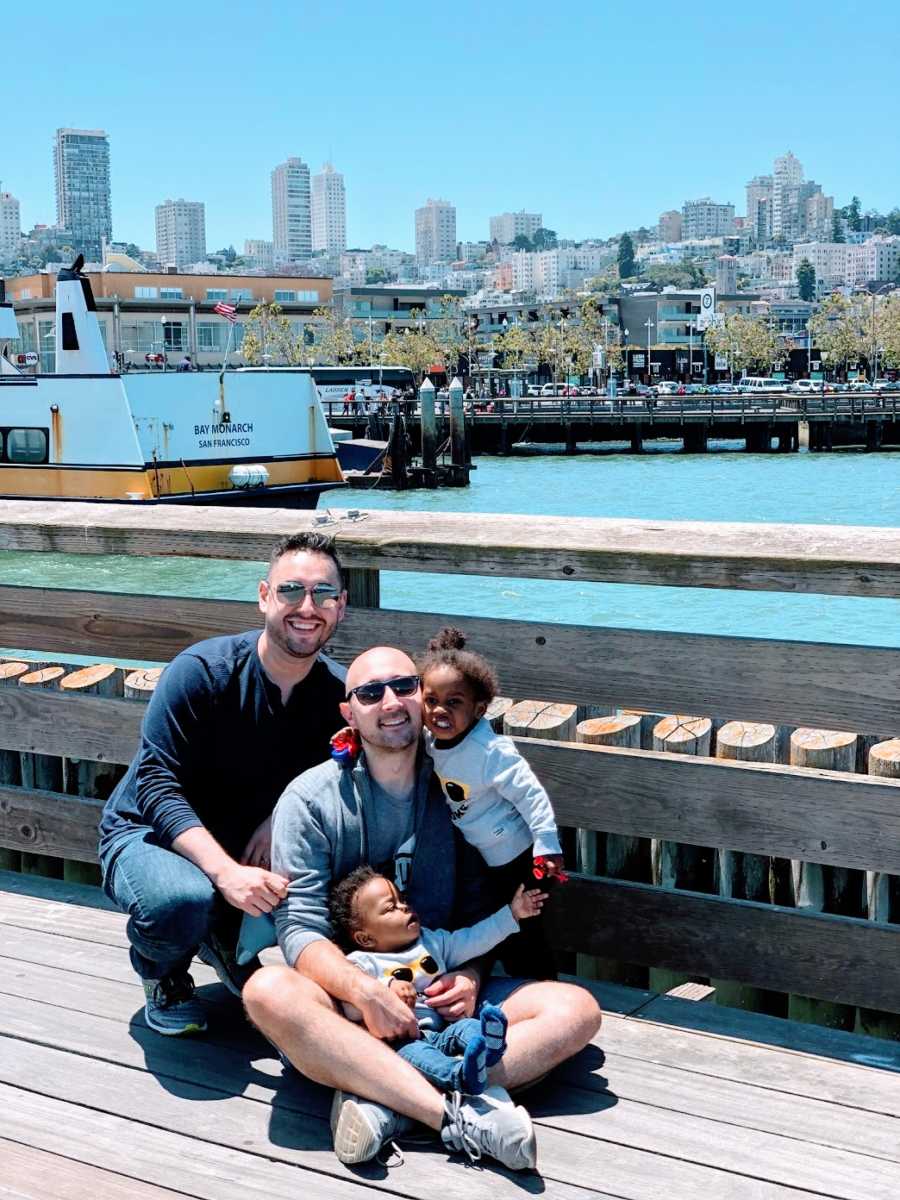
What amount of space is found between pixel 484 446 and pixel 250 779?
66652 mm

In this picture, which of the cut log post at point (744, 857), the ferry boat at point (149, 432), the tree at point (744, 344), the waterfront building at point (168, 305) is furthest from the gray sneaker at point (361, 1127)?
the tree at point (744, 344)

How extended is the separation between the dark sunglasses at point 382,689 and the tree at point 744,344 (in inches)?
4521

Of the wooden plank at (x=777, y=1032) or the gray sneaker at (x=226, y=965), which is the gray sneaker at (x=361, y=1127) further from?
the wooden plank at (x=777, y=1032)

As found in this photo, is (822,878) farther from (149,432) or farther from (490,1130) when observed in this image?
(149,432)

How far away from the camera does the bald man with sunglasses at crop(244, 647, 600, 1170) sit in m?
2.87

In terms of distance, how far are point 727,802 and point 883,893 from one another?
0.42 metres

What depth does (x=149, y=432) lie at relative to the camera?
28.6 m

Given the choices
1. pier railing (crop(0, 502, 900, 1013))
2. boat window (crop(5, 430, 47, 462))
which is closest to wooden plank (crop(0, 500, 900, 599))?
pier railing (crop(0, 502, 900, 1013))

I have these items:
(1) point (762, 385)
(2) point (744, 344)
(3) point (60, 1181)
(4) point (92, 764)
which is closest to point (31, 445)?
(4) point (92, 764)

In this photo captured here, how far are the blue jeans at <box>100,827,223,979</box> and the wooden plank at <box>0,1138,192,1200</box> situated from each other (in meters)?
0.56

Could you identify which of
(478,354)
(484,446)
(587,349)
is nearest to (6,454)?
(484,446)

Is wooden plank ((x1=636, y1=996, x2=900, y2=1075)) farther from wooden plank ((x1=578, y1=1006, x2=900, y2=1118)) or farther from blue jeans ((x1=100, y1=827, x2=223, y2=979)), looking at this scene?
blue jeans ((x1=100, y1=827, x2=223, y2=979))

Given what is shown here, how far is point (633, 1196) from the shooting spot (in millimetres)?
2709

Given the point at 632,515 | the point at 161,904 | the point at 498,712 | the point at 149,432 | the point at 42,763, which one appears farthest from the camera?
the point at 632,515
